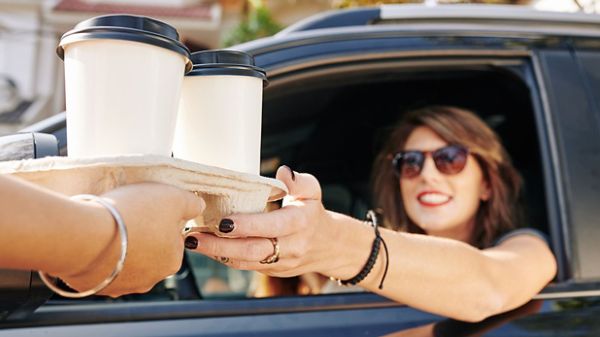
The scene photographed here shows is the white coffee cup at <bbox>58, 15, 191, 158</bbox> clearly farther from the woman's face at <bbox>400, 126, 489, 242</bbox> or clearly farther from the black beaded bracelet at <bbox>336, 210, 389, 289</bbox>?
the woman's face at <bbox>400, 126, 489, 242</bbox>

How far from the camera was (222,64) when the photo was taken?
2.99 feet

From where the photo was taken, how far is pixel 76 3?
10.5m

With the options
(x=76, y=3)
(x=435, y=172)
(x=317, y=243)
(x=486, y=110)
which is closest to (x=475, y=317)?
(x=317, y=243)

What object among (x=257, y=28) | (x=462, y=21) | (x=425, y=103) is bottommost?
(x=425, y=103)

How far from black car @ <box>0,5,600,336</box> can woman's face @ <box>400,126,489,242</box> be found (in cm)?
23

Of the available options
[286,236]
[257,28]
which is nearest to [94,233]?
[286,236]

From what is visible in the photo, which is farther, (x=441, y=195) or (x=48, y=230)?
(x=441, y=195)

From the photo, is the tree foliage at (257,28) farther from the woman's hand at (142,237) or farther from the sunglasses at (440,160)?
the woman's hand at (142,237)

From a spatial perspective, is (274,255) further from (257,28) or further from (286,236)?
(257,28)

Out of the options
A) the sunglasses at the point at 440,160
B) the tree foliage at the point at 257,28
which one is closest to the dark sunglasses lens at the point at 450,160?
the sunglasses at the point at 440,160

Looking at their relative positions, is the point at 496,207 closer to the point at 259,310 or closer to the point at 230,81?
the point at 259,310

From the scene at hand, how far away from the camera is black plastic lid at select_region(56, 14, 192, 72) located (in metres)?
0.78

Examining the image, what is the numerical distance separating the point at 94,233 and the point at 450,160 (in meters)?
1.34

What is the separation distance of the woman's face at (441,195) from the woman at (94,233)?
114cm
